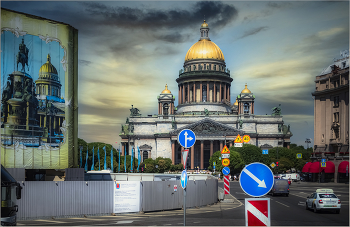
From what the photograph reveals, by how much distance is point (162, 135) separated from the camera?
492 feet

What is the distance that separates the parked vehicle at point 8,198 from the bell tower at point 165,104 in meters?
134

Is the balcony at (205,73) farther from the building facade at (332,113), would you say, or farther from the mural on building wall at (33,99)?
the mural on building wall at (33,99)

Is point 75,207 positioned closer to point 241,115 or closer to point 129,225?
point 129,225

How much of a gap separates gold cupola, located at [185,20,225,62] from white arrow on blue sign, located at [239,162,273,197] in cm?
15763

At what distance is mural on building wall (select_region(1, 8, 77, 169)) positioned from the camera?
37781 mm

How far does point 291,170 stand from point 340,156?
47050 mm

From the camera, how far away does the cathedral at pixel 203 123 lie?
14712 centimetres

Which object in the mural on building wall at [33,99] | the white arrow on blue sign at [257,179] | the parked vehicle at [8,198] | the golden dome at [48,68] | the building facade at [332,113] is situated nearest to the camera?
the white arrow on blue sign at [257,179]

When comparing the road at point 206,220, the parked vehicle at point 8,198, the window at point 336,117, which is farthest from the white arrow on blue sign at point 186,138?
the window at point 336,117

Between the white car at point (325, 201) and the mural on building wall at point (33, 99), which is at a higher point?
the mural on building wall at point (33, 99)

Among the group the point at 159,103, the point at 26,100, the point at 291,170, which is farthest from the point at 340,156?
the point at 159,103

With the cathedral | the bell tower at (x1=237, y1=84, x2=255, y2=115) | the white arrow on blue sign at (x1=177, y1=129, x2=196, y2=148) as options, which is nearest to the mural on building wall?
the white arrow on blue sign at (x1=177, y1=129, x2=196, y2=148)

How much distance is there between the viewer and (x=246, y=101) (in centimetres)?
14962

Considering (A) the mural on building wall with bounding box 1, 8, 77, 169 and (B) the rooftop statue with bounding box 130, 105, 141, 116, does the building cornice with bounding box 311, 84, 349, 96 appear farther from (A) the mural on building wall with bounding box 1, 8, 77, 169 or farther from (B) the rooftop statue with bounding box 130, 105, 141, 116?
(B) the rooftop statue with bounding box 130, 105, 141, 116
